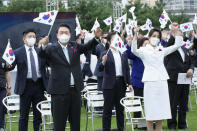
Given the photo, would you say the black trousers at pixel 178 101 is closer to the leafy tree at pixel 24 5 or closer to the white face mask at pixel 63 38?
the white face mask at pixel 63 38

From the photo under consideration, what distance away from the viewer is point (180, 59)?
36.3 feet

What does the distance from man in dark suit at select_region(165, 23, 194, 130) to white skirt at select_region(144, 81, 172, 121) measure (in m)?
1.79

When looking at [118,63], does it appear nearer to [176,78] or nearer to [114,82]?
[114,82]

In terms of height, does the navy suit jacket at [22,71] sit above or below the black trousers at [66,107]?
above

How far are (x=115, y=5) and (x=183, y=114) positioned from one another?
17389 mm

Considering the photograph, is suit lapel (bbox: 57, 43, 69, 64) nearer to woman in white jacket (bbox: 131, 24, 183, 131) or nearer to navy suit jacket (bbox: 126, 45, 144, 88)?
woman in white jacket (bbox: 131, 24, 183, 131)

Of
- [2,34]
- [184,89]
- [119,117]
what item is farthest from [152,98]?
[2,34]

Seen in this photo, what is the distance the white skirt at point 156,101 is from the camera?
9.33m

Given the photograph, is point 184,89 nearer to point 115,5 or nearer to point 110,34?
point 110,34

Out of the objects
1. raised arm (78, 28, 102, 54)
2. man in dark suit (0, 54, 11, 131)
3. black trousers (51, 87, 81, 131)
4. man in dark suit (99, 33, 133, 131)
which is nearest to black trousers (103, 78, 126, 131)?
man in dark suit (99, 33, 133, 131)

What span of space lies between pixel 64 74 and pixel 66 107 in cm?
53

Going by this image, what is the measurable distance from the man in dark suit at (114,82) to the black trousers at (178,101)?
1.24 m

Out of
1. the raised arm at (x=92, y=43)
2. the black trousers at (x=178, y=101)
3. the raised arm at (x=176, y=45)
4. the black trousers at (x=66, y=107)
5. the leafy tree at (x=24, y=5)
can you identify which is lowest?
the black trousers at (x=178, y=101)

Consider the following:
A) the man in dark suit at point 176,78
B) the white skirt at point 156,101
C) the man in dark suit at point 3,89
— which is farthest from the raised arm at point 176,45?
the man in dark suit at point 3,89
